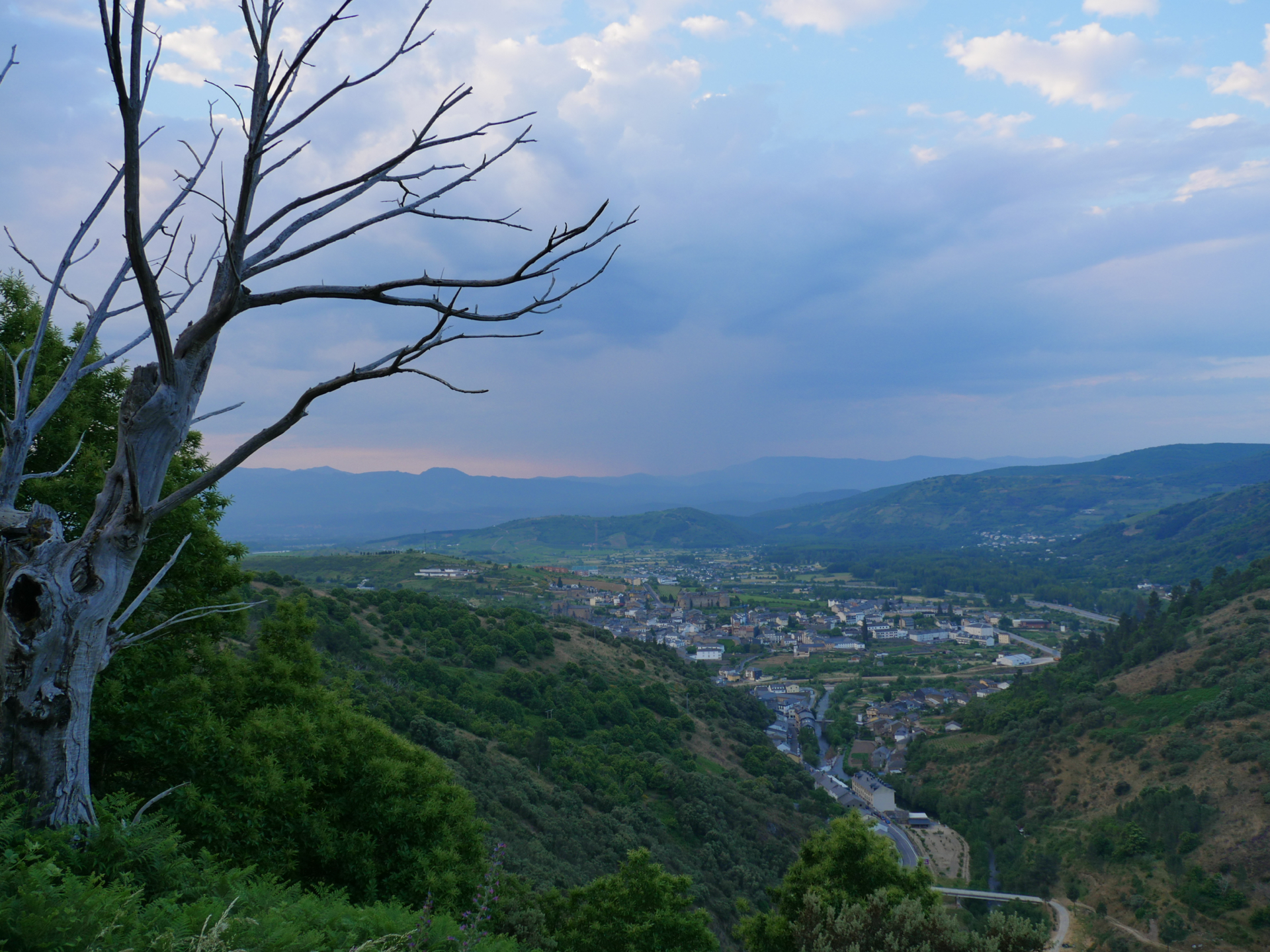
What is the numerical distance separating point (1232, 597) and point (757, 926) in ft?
175

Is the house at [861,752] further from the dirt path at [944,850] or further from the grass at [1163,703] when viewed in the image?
the grass at [1163,703]

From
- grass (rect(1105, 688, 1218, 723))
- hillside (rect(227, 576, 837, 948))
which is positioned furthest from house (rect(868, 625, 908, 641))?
hillside (rect(227, 576, 837, 948))

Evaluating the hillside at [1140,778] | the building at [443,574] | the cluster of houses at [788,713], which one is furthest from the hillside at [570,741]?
the building at [443,574]

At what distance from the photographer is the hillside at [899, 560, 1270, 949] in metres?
23.2

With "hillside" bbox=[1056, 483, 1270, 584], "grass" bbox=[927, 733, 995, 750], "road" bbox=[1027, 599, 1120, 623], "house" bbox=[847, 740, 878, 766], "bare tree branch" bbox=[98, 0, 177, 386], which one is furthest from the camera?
"hillside" bbox=[1056, 483, 1270, 584]

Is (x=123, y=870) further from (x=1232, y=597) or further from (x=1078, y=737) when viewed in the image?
(x=1232, y=597)

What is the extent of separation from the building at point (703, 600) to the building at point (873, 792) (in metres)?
62.9

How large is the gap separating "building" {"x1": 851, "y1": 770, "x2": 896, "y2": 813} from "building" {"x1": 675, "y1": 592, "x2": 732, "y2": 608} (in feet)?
206

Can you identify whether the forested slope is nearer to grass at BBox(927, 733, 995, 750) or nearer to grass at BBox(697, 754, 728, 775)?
grass at BBox(697, 754, 728, 775)

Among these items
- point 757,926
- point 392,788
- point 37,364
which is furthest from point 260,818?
point 757,926

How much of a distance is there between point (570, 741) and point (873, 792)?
20.3m

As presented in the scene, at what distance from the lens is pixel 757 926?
1016 cm

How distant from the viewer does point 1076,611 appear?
320ft

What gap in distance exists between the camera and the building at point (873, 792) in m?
35.7
